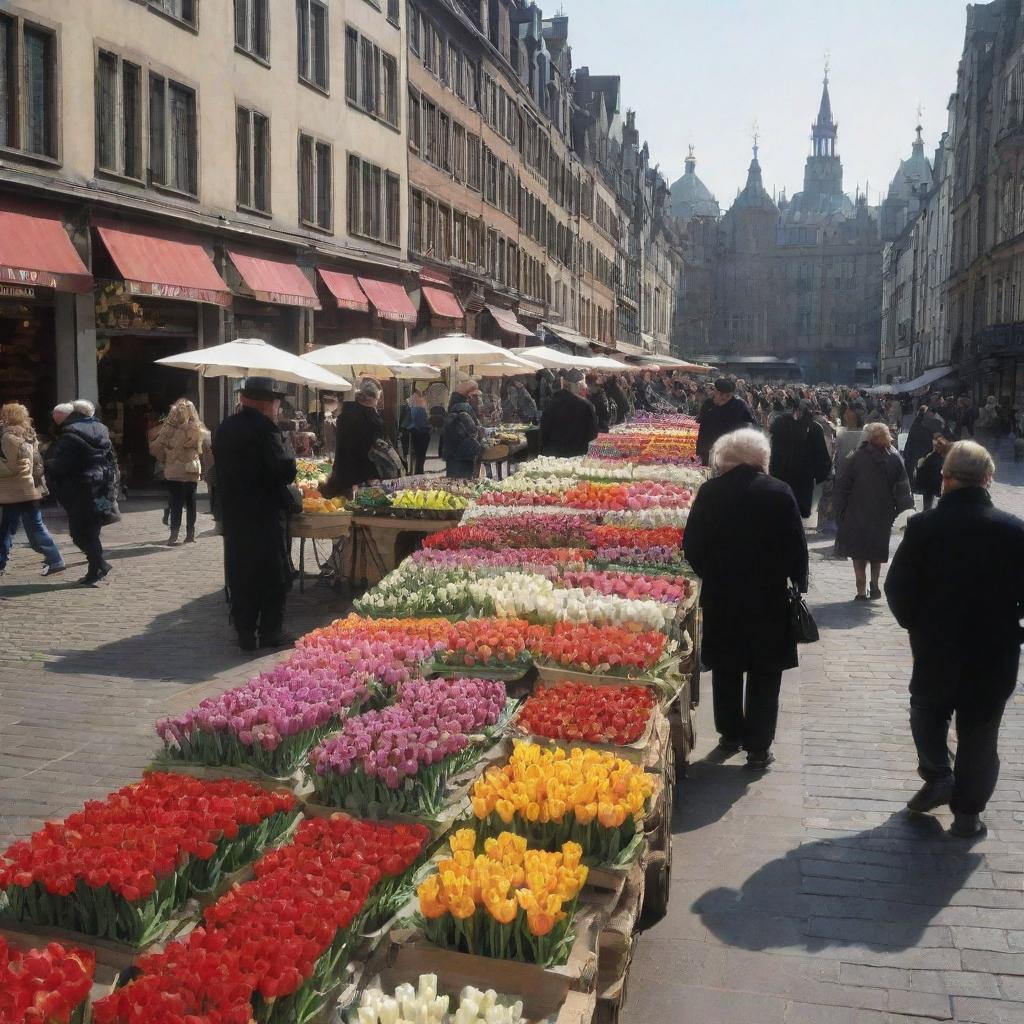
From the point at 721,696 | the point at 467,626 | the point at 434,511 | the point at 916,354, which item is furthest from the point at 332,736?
the point at 916,354

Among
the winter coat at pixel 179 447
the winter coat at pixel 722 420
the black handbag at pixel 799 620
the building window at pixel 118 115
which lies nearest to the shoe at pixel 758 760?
the black handbag at pixel 799 620

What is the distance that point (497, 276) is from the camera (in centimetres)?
4403

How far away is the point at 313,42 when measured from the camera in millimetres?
27062

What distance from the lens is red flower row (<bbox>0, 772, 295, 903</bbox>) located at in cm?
347

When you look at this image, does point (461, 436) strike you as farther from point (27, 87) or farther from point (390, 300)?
point (390, 300)

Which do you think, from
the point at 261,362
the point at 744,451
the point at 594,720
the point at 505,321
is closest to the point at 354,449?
the point at 261,362

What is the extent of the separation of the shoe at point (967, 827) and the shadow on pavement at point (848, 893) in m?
0.05

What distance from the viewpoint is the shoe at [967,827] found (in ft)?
19.5

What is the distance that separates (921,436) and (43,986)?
64.4 feet

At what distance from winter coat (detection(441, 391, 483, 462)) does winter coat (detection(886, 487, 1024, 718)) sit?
39.0ft

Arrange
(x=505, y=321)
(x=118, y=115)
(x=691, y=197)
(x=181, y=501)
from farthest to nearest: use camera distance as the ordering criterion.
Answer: (x=691, y=197), (x=505, y=321), (x=118, y=115), (x=181, y=501)

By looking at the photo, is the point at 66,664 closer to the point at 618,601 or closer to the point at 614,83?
the point at 618,601

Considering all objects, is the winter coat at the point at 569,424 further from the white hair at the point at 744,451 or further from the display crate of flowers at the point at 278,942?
the display crate of flowers at the point at 278,942

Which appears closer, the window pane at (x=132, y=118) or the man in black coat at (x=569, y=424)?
the man in black coat at (x=569, y=424)
